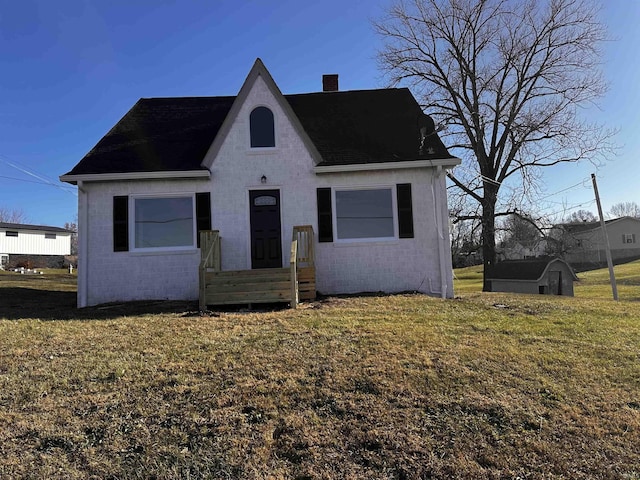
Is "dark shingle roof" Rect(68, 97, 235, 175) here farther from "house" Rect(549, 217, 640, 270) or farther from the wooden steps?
"house" Rect(549, 217, 640, 270)

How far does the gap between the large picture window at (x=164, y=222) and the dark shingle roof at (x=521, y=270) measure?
17.1 m

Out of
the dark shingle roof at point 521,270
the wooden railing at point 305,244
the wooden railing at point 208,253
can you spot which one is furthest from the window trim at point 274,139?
the dark shingle roof at point 521,270

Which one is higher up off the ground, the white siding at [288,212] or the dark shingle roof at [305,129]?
the dark shingle roof at [305,129]

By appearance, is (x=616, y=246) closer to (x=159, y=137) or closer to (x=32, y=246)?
(x=159, y=137)

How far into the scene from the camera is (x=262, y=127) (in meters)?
10.9

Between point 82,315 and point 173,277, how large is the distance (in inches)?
95.2

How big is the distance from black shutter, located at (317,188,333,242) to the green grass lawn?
3928mm

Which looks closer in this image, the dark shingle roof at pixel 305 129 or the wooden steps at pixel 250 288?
the wooden steps at pixel 250 288

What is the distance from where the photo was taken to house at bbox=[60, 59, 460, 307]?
10531mm

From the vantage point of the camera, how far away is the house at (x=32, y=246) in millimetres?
33875

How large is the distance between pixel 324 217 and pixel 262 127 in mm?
2881

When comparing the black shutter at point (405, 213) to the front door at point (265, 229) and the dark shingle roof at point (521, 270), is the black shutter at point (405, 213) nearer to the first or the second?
the front door at point (265, 229)

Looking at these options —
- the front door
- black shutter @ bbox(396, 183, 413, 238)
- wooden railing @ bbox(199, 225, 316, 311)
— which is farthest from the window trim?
black shutter @ bbox(396, 183, 413, 238)

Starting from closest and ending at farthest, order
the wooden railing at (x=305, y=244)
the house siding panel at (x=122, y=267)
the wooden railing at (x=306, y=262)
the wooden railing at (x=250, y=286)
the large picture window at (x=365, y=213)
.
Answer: the wooden railing at (x=250, y=286) → the wooden railing at (x=306, y=262) → the wooden railing at (x=305, y=244) → the house siding panel at (x=122, y=267) → the large picture window at (x=365, y=213)
